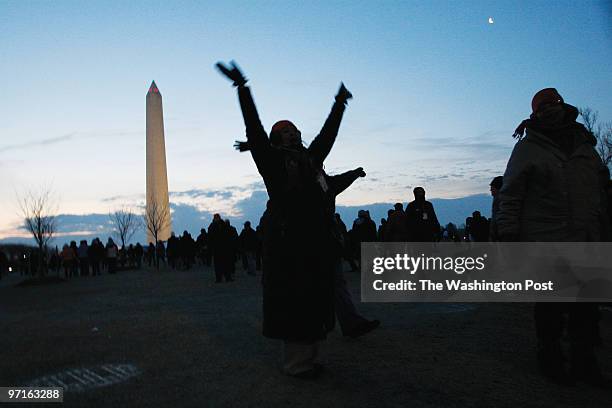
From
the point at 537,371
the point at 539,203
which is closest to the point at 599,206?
the point at 539,203

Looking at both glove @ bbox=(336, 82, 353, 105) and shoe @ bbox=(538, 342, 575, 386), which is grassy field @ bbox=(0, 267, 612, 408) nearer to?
shoe @ bbox=(538, 342, 575, 386)

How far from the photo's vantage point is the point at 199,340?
19.4ft

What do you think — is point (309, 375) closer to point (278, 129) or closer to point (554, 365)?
point (554, 365)

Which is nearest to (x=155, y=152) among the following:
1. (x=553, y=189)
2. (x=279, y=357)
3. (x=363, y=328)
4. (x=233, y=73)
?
(x=363, y=328)

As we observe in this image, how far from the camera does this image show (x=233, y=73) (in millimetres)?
3998

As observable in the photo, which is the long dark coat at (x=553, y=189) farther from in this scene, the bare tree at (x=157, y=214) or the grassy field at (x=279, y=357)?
the bare tree at (x=157, y=214)

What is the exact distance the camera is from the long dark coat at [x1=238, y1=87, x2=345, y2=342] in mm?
4094

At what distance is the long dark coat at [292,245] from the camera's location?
409cm

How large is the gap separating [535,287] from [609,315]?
144 inches

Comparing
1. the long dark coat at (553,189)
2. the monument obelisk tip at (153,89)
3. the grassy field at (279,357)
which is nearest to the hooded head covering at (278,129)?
the long dark coat at (553,189)

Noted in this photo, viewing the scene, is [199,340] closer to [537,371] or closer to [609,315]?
[537,371]

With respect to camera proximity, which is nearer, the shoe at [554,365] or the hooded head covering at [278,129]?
the shoe at [554,365]

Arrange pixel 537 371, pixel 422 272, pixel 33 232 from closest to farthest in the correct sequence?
pixel 537 371, pixel 422 272, pixel 33 232

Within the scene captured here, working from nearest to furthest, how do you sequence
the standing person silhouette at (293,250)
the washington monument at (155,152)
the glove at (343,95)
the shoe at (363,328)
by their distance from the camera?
the standing person silhouette at (293,250), the glove at (343,95), the shoe at (363,328), the washington monument at (155,152)
